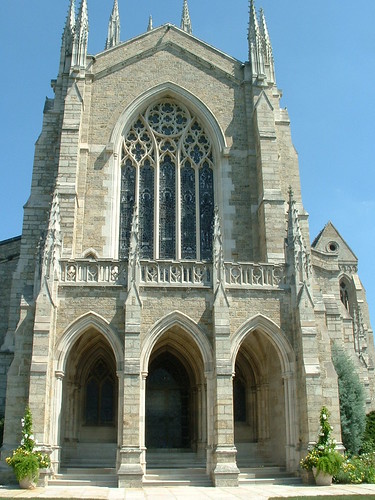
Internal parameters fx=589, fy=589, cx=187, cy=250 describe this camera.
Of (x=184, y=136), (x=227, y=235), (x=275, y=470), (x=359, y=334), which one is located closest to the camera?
(x=275, y=470)

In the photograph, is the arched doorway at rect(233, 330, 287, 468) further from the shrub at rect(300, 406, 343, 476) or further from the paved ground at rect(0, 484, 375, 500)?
the paved ground at rect(0, 484, 375, 500)

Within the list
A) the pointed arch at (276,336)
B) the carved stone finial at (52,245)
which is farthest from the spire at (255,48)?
the pointed arch at (276,336)

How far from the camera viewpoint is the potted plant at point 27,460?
47.8ft

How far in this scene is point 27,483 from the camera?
14.6 metres

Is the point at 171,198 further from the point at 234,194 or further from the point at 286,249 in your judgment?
the point at 286,249

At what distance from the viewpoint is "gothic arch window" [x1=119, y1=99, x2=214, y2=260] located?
2206 cm

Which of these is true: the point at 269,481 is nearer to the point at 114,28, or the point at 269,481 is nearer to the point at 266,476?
the point at 266,476

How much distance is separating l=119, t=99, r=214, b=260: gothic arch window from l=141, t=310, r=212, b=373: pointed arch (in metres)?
5.06

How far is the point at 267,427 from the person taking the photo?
1894 cm

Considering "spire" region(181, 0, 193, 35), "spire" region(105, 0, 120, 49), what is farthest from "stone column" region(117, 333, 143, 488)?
"spire" region(181, 0, 193, 35)

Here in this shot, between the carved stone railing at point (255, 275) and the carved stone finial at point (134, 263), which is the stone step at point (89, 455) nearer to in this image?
the carved stone finial at point (134, 263)

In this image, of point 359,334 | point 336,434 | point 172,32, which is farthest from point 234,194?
point 359,334

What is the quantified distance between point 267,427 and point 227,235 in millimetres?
6974

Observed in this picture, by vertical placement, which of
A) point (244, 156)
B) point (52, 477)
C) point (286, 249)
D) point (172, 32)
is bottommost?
point (52, 477)
